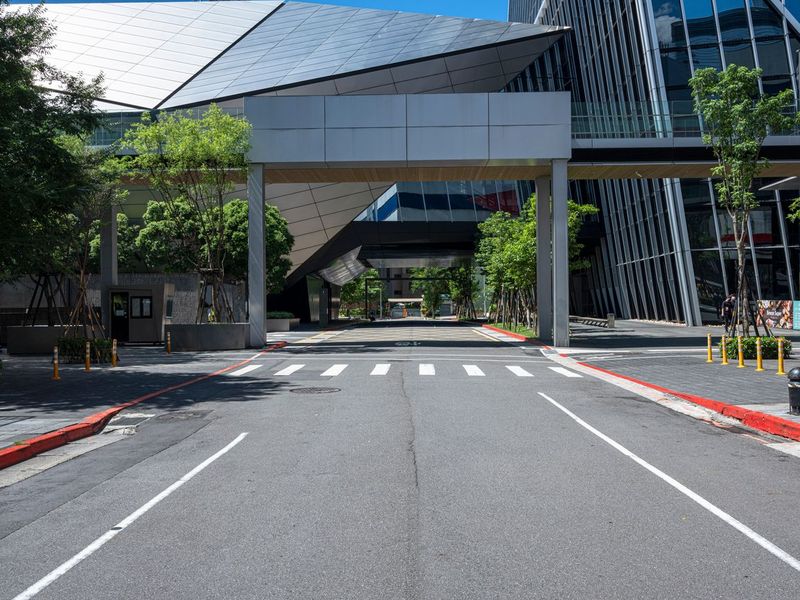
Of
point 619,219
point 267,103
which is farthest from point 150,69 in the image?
point 619,219

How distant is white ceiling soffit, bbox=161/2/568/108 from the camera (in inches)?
2074

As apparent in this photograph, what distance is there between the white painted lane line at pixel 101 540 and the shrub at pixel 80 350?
18.0 metres

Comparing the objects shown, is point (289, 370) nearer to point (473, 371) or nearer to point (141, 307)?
point (473, 371)

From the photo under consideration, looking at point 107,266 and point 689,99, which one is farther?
point 689,99

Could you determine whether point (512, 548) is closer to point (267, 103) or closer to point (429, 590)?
point (429, 590)

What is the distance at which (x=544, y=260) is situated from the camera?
35219 millimetres

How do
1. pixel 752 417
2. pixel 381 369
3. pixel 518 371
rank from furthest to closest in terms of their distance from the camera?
pixel 381 369
pixel 518 371
pixel 752 417

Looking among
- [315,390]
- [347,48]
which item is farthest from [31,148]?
[347,48]

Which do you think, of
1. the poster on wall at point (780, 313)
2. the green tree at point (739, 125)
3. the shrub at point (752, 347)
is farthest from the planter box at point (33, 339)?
the poster on wall at point (780, 313)

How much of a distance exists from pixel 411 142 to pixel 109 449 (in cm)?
2271

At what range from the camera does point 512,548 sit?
18.6 ft

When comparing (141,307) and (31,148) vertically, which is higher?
(31,148)

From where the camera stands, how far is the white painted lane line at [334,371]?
66.3ft

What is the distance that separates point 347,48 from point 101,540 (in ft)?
180
